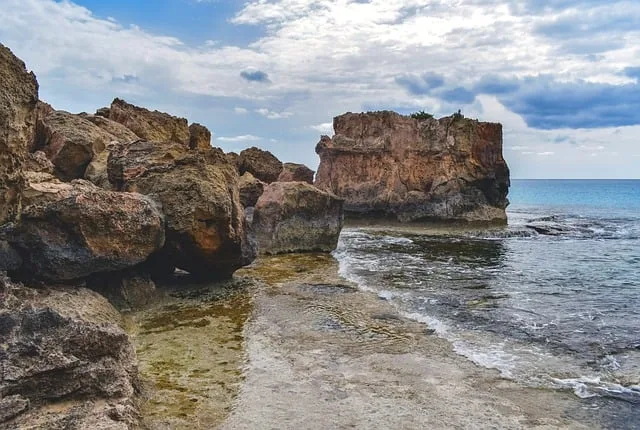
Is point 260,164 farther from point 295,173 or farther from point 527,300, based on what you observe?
point 527,300

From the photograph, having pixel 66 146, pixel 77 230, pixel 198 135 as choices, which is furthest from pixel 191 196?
pixel 198 135

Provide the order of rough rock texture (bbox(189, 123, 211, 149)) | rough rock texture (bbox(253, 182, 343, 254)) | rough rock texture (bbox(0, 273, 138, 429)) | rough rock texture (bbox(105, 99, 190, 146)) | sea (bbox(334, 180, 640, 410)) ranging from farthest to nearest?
rough rock texture (bbox(189, 123, 211, 149)), rough rock texture (bbox(105, 99, 190, 146)), rough rock texture (bbox(253, 182, 343, 254)), sea (bbox(334, 180, 640, 410)), rough rock texture (bbox(0, 273, 138, 429))

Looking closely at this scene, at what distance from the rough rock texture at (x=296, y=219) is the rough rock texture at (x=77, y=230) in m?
10.6

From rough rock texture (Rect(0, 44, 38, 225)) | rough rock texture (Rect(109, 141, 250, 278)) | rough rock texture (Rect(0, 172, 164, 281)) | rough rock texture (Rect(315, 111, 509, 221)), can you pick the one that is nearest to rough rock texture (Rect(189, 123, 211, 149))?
rough rock texture (Rect(109, 141, 250, 278))

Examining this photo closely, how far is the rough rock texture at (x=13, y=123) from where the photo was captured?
22.0 feet

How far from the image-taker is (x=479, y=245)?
1130 inches

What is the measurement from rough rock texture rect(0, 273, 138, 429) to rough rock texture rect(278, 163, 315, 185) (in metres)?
30.0

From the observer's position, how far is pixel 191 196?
13219 millimetres

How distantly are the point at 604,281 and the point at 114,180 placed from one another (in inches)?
620

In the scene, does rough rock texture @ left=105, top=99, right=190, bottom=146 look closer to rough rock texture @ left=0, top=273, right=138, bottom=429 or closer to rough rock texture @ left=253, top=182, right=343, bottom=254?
rough rock texture @ left=253, top=182, right=343, bottom=254

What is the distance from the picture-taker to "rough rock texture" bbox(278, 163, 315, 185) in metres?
37.0

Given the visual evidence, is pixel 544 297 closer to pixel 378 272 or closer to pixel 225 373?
pixel 378 272

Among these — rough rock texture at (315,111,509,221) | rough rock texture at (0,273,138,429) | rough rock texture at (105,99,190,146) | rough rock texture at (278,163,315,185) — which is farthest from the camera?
rough rock texture at (315,111,509,221)

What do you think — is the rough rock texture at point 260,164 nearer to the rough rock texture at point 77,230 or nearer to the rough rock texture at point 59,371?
the rough rock texture at point 77,230
